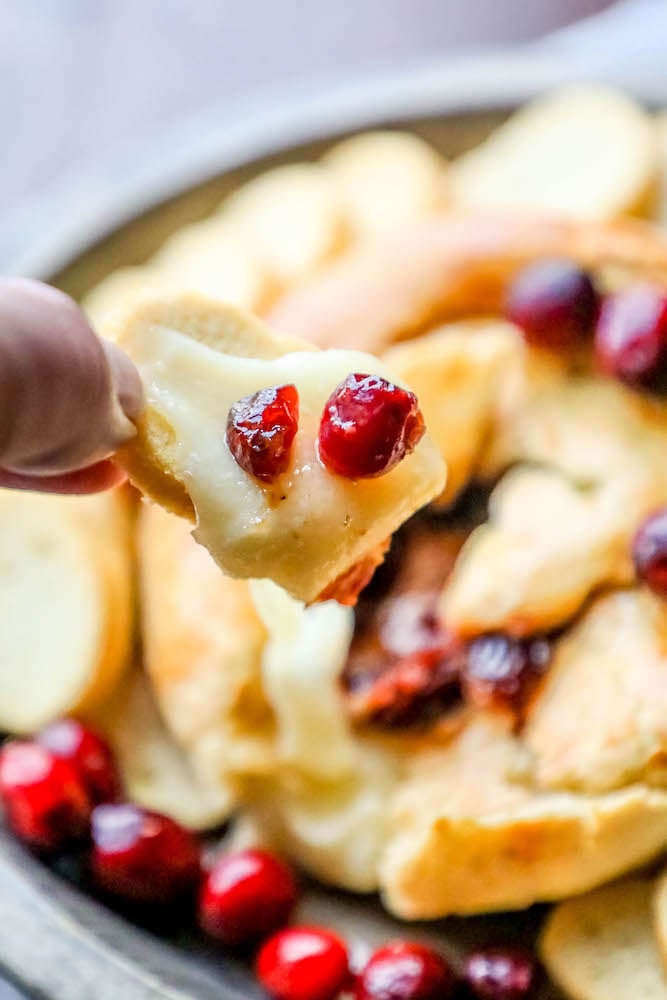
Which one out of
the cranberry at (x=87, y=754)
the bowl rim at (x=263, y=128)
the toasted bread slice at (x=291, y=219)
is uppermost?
the bowl rim at (x=263, y=128)

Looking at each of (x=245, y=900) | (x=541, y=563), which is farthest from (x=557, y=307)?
(x=245, y=900)

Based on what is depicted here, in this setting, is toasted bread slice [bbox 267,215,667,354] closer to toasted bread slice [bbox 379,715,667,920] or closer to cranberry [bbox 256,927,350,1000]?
toasted bread slice [bbox 379,715,667,920]

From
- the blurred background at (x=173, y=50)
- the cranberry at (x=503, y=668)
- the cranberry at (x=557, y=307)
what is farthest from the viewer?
the blurred background at (x=173, y=50)

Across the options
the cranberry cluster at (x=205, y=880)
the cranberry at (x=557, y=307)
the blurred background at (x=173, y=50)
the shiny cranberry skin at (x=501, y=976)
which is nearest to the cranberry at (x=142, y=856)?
the cranberry cluster at (x=205, y=880)

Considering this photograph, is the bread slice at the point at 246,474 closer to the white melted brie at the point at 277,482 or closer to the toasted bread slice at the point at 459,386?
the white melted brie at the point at 277,482

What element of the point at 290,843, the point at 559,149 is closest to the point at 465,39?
the point at 559,149

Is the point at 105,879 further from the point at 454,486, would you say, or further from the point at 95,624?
the point at 454,486

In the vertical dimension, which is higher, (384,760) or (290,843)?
Answer: (384,760)

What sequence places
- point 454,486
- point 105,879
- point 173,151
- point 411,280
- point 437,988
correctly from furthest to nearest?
point 173,151, point 411,280, point 454,486, point 105,879, point 437,988
